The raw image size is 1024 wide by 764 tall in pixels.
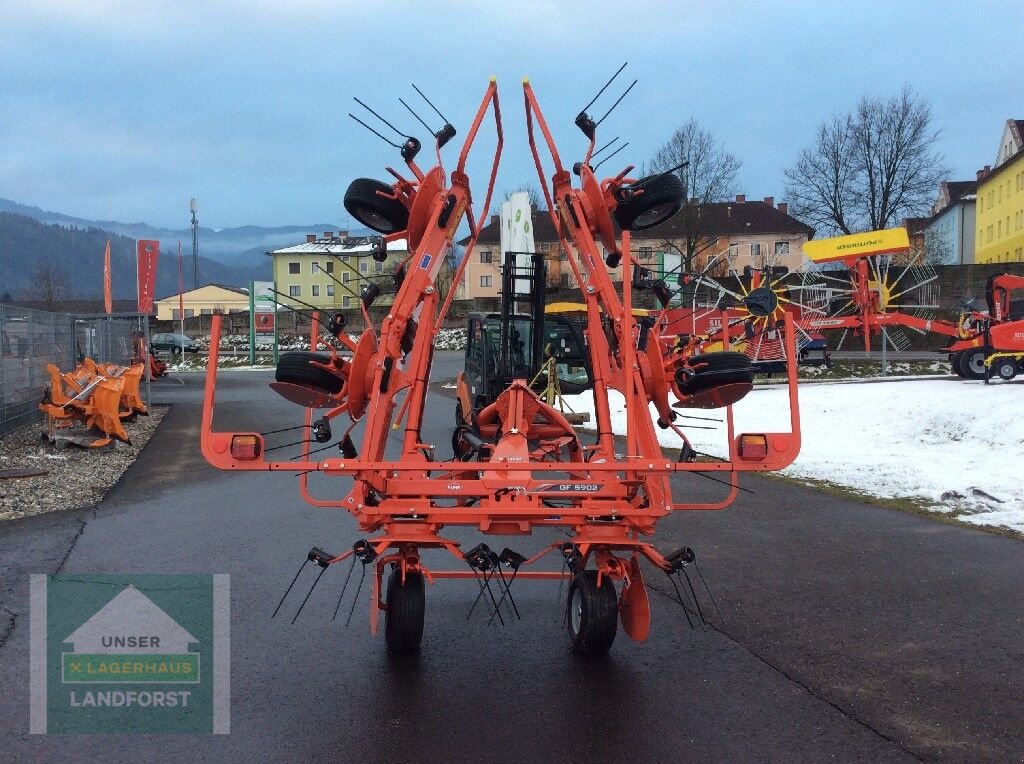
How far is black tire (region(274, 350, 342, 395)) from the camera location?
5574mm

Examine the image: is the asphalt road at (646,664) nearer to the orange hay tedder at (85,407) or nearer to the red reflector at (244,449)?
the red reflector at (244,449)

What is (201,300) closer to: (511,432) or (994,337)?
(994,337)

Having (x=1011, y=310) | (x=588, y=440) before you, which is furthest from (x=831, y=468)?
(x=1011, y=310)

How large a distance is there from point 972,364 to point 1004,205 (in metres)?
54.7

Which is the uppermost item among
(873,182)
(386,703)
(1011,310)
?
(873,182)

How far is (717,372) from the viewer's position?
5523 mm

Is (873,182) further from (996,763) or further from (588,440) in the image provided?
(996,763)

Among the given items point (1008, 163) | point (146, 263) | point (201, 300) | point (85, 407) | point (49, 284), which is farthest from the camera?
point (201, 300)

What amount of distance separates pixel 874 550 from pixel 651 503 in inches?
160

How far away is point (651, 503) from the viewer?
5.14 meters

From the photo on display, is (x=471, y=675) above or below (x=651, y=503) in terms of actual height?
below

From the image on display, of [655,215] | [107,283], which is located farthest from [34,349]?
[107,283]

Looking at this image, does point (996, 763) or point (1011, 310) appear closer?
point (996, 763)

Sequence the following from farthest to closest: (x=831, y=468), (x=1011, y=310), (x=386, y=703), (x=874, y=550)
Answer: (x=1011, y=310), (x=831, y=468), (x=874, y=550), (x=386, y=703)
